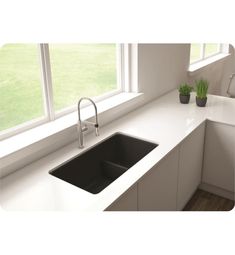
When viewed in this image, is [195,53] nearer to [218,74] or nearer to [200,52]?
[200,52]

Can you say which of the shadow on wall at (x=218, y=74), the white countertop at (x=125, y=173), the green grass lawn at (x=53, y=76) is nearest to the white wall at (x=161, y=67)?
the white countertop at (x=125, y=173)

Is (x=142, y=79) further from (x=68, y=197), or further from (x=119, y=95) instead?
(x=68, y=197)

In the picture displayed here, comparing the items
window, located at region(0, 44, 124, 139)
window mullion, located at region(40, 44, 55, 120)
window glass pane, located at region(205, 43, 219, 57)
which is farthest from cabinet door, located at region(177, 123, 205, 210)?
window glass pane, located at region(205, 43, 219, 57)

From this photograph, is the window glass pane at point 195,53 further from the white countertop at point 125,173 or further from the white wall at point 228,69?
the white countertop at point 125,173

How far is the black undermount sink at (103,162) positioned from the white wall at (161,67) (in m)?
0.71

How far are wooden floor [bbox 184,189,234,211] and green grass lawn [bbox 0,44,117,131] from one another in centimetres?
122

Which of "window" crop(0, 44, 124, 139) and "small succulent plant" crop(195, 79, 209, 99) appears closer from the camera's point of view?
"window" crop(0, 44, 124, 139)

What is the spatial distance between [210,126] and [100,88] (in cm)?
95

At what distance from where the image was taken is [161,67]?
272cm

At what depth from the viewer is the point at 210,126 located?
230cm

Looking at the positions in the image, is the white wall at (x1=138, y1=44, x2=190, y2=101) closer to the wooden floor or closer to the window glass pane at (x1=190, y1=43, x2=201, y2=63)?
the window glass pane at (x1=190, y1=43, x2=201, y2=63)

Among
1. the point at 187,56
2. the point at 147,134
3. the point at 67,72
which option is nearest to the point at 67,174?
the point at 147,134

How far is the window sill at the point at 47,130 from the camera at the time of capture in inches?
62.4

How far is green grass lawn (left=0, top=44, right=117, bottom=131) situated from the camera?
5.71 ft
